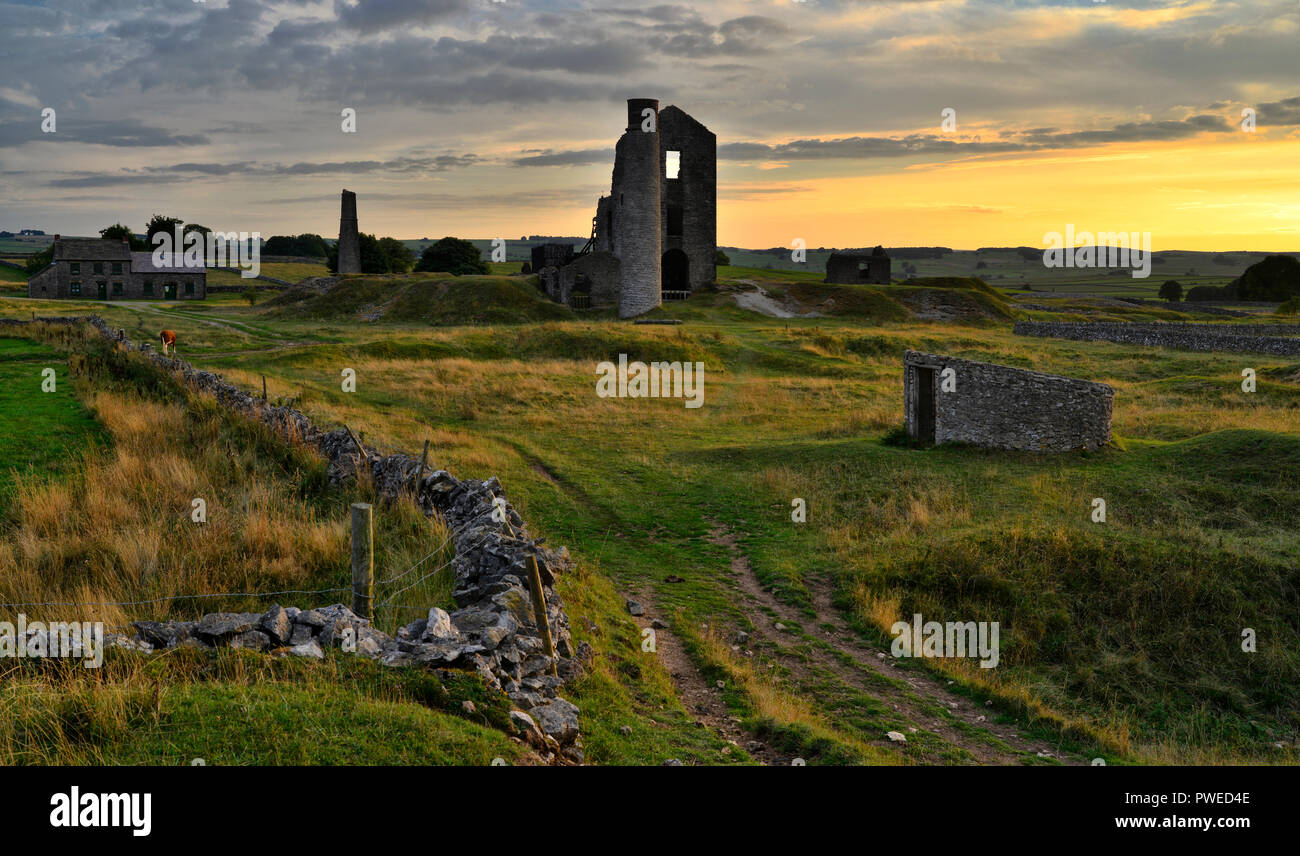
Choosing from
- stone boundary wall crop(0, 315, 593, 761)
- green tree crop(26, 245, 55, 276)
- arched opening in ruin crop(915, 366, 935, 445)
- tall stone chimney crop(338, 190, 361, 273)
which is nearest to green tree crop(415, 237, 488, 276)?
tall stone chimney crop(338, 190, 361, 273)

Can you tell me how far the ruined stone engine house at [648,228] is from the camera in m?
56.1

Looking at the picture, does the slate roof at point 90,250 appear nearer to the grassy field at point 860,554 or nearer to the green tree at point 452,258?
the green tree at point 452,258

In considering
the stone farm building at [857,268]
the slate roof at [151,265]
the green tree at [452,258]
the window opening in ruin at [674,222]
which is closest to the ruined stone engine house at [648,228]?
the window opening in ruin at [674,222]

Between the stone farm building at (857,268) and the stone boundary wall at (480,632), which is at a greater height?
the stone farm building at (857,268)

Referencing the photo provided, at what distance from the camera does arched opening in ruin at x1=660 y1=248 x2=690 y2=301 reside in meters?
68.1

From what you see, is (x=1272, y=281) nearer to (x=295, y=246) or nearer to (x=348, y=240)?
(x=348, y=240)

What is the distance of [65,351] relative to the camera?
110 feet

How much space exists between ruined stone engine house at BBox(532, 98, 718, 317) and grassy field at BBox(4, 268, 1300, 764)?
2781 centimetres

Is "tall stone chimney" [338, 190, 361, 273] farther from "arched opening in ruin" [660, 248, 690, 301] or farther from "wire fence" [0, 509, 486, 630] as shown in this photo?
"wire fence" [0, 509, 486, 630]

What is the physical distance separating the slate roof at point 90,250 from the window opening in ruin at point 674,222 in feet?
200

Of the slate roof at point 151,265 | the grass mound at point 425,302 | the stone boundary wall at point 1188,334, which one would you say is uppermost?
the slate roof at point 151,265
